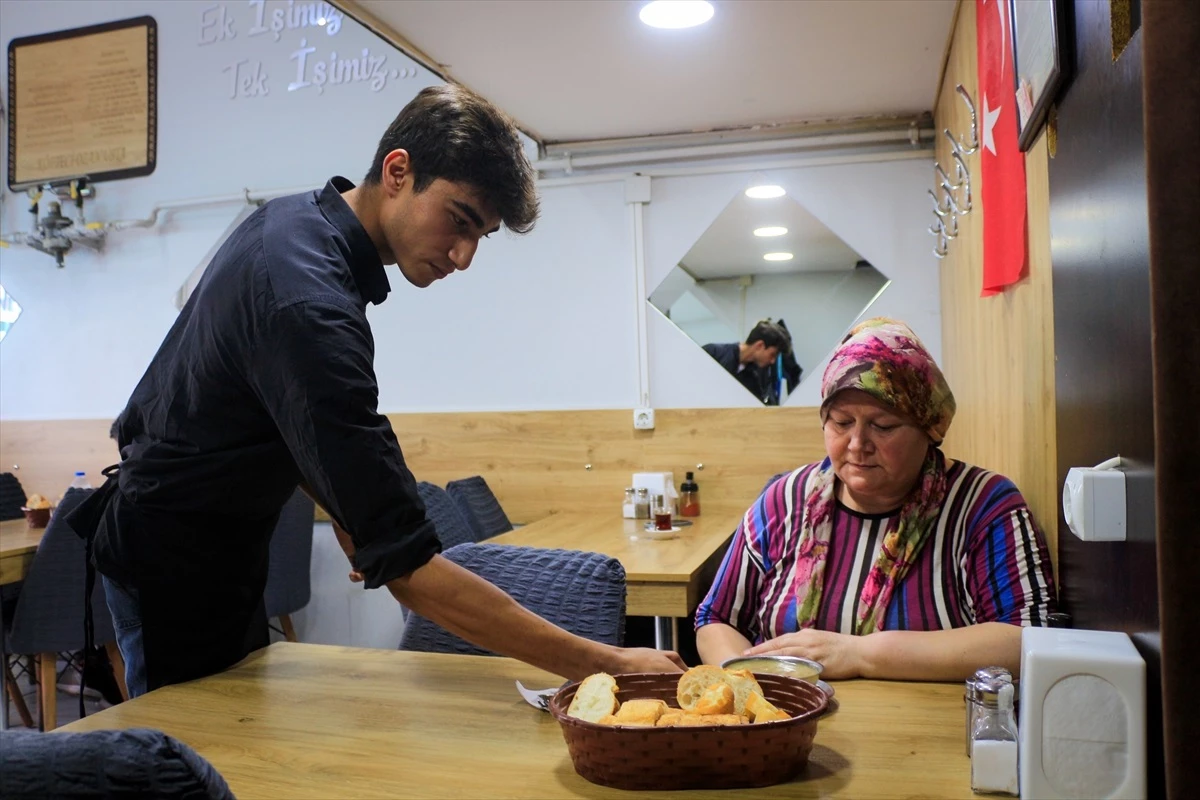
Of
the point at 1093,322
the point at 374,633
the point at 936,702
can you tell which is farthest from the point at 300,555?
the point at 1093,322

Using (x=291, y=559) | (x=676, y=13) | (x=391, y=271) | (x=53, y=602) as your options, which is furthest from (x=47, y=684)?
(x=676, y=13)

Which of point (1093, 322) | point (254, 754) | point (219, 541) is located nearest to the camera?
point (1093, 322)

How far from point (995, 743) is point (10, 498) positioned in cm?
504

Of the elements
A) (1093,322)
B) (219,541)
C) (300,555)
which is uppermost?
(1093,322)

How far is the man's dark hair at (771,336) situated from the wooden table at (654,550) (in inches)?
26.4

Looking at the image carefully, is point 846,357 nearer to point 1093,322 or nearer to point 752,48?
point 1093,322

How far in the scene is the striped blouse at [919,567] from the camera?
1.62 meters

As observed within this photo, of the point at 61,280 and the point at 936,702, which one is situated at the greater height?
the point at 61,280

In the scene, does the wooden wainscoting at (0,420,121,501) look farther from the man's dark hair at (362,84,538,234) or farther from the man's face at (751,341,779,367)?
the man's dark hair at (362,84,538,234)

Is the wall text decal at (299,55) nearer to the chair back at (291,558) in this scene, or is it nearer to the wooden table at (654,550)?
the chair back at (291,558)

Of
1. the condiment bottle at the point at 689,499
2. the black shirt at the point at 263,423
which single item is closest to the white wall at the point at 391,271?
the condiment bottle at the point at 689,499

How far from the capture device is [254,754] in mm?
1250

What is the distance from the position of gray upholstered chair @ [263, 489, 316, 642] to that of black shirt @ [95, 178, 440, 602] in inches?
96.6

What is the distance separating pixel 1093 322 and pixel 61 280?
5.14 meters
